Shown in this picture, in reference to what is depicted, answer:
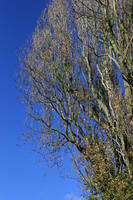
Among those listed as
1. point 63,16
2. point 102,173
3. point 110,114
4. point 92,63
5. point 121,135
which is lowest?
point 102,173

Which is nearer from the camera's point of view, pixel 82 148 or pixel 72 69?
pixel 82 148

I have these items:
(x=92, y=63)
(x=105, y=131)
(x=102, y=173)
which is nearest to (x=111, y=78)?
(x=92, y=63)

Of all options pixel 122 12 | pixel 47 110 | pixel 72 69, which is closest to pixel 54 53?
pixel 72 69

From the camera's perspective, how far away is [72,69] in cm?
972

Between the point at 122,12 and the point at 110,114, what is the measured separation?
2859 millimetres

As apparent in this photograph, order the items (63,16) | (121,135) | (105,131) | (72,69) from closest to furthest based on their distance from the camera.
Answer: (121,135), (105,131), (72,69), (63,16)

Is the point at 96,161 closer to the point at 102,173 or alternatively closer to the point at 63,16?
the point at 102,173

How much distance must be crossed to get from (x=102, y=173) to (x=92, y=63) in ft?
11.4

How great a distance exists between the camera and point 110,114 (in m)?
8.65

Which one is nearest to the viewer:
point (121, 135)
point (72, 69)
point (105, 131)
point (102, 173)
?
point (102, 173)

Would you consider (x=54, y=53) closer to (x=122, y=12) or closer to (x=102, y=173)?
(x=122, y=12)

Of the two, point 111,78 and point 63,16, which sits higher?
point 63,16

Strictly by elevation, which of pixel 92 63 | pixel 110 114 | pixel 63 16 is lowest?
pixel 110 114

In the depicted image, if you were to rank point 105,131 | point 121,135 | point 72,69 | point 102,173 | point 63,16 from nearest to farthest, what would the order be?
1. point 102,173
2. point 121,135
3. point 105,131
4. point 72,69
5. point 63,16
